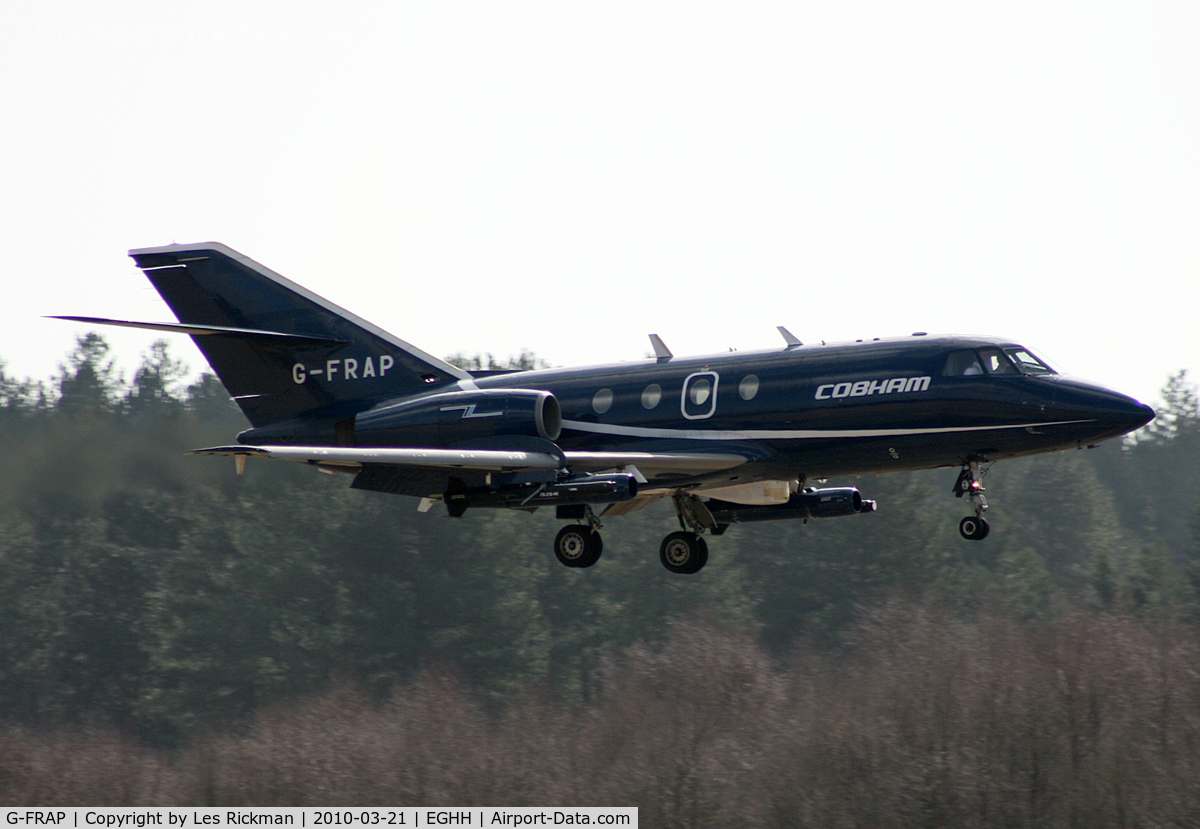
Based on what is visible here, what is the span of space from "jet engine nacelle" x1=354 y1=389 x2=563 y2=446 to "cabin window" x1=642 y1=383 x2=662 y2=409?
4.34 ft

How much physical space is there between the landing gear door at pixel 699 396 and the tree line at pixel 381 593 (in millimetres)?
25717

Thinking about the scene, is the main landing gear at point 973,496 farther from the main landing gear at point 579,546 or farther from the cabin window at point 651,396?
the main landing gear at point 579,546

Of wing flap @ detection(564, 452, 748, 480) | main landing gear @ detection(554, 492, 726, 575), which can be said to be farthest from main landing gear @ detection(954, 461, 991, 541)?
main landing gear @ detection(554, 492, 726, 575)

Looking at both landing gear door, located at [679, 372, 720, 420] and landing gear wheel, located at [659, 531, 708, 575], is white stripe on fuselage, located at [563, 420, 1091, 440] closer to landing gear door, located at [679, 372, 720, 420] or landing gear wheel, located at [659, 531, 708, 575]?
landing gear door, located at [679, 372, 720, 420]

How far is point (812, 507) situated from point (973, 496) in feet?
10.7

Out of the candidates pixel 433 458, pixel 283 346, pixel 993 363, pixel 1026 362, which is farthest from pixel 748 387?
pixel 283 346

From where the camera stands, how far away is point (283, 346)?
23156 millimetres

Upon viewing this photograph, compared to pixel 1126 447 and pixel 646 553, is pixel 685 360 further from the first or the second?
pixel 1126 447

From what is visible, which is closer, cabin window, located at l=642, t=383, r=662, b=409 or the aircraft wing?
the aircraft wing

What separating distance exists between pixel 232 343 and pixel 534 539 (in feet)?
137

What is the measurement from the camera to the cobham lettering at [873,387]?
63.4ft

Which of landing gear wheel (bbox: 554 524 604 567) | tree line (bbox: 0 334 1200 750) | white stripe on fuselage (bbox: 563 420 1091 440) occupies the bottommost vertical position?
tree line (bbox: 0 334 1200 750)

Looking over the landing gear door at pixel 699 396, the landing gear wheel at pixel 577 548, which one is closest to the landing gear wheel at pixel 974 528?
the landing gear door at pixel 699 396

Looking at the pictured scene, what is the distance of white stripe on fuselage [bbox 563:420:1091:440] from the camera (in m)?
19.1
